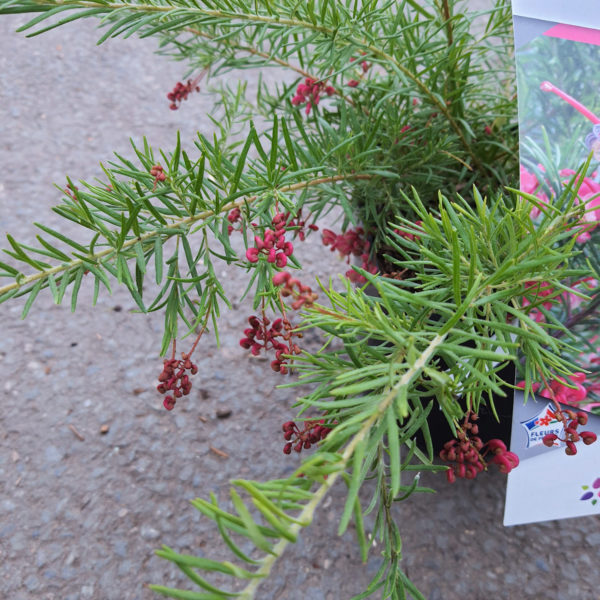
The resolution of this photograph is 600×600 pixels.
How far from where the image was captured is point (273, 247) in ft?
1.25

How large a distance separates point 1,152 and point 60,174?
5.6 inches

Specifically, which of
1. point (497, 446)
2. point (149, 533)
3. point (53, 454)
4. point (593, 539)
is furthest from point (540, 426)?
point (53, 454)

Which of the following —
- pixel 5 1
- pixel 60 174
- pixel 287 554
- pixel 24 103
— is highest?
pixel 5 1

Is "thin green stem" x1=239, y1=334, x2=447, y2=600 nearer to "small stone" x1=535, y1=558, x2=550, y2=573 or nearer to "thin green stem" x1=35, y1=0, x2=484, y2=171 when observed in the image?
"thin green stem" x1=35, y1=0, x2=484, y2=171

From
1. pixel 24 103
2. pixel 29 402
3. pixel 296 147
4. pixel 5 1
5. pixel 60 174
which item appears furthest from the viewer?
pixel 24 103

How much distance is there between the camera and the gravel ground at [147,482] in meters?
0.63

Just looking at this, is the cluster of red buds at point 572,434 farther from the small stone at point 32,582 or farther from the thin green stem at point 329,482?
the small stone at point 32,582

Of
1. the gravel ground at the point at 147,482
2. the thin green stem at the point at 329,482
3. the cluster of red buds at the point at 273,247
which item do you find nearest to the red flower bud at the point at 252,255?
the cluster of red buds at the point at 273,247

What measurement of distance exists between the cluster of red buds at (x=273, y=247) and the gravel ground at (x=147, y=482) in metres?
0.42

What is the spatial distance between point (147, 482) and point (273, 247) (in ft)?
1.55

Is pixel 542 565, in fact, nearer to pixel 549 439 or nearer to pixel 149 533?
pixel 549 439

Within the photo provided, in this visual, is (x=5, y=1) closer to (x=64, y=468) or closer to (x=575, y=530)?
(x=64, y=468)

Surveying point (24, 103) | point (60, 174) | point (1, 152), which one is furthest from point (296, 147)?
point (24, 103)

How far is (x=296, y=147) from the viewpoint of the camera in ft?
1.71
